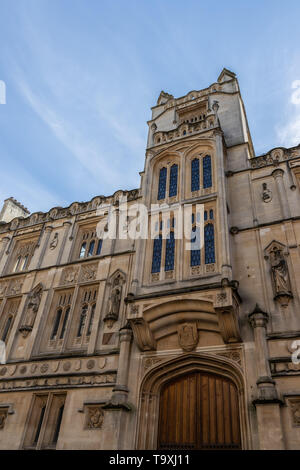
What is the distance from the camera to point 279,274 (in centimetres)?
1259

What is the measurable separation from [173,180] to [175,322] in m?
7.56

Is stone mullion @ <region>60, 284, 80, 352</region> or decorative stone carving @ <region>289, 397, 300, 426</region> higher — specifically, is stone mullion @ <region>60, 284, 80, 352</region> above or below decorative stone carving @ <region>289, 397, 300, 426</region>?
above

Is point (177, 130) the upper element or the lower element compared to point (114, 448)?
upper

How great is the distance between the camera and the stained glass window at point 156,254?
14.5 meters

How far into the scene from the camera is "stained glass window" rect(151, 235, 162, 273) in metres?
14.5

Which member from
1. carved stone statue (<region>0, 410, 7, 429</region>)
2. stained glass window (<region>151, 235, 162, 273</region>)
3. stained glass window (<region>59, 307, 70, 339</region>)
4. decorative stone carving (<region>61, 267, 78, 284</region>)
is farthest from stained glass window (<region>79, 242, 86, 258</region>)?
carved stone statue (<region>0, 410, 7, 429</region>)

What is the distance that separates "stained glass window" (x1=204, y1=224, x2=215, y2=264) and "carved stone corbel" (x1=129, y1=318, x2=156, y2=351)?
136 inches

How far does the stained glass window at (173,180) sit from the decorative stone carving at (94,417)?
980 centimetres

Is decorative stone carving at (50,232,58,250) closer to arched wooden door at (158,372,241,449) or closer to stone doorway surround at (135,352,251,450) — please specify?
stone doorway surround at (135,352,251,450)

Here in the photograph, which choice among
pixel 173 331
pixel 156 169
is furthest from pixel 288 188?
pixel 173 331

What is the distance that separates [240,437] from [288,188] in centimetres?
999

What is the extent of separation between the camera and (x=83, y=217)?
66.8 ft

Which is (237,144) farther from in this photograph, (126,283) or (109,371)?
(109,371)

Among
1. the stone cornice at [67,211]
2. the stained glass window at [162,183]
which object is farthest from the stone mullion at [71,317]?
the stained glass window at [162,183]
